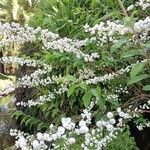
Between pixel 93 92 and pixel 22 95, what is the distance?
105 inches

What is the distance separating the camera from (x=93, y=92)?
2203 mm

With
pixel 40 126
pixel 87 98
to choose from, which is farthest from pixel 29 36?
pixel 40 126

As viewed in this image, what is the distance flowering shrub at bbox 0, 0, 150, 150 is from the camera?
1.53m

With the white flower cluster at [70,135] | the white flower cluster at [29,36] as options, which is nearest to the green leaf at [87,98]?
the white flower cluster at [29,36]

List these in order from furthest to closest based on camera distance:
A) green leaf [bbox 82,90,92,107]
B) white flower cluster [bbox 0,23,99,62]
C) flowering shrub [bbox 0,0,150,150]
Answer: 1. green leaf [bbox 82,90,92,107]
2. white flower cluster [bbox 0,23,99,62]
3. flowering shrub [bbox 0,0,150,150]

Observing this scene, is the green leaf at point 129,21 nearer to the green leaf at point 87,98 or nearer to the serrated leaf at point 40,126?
the green leaf at point 87,98

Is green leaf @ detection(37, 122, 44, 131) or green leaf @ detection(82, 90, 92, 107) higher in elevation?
green leaf @ detection(82, 90, 92, 107)

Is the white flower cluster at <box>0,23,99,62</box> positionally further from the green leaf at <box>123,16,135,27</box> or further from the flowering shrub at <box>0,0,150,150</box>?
the green leaf at <box>123,16,135,27</box>

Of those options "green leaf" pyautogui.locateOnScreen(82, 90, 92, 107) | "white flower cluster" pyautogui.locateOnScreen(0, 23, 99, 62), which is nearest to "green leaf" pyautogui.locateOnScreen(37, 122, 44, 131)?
"green leaf" pyautogui.locateOnScreen(82, 90, 92, 107)

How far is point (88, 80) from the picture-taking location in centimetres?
227

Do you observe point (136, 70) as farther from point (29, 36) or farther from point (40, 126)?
point (40, 126)

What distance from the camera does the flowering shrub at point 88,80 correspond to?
1.53m

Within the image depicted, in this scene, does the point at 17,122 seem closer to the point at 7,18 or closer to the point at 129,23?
the point at 129,23

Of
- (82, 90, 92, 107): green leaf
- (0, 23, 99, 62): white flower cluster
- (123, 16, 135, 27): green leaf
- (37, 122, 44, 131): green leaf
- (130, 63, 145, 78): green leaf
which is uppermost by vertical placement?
(123, 16, 135, 27): green leaf
